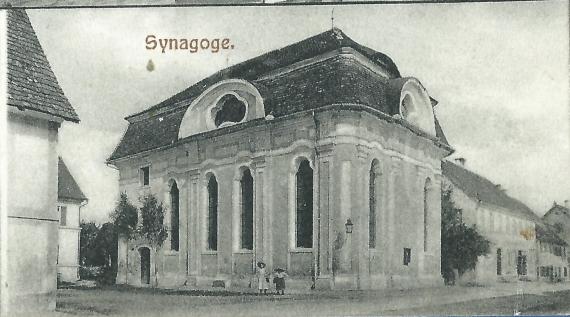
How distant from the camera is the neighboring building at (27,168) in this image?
9352 millimetres

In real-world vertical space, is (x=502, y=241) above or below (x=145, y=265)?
above

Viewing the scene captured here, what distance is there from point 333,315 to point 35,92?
3.61m

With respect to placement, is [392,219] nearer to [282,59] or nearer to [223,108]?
[282,59]

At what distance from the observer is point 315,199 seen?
9422 millimetres

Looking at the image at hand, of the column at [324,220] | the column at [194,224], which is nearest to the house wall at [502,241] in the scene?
the column at [324,220]

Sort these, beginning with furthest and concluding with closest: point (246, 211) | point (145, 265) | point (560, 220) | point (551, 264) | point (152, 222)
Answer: point (152, 222) → point (145, 265) → point (246, 211) → point (560, 220) → point (551, 264)

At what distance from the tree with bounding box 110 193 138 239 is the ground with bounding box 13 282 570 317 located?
705 mm

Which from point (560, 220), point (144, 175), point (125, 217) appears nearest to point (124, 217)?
point (125, 217)

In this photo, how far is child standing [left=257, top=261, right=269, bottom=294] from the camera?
9.45 meters

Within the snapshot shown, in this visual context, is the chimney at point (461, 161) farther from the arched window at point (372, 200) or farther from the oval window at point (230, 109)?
the oval window at point (230, 109)

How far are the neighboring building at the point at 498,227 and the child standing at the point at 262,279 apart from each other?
1.90 metres

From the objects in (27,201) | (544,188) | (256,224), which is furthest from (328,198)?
(27,201)

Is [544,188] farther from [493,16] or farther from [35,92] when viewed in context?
[35,92]

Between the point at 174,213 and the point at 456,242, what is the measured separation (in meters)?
2.86
